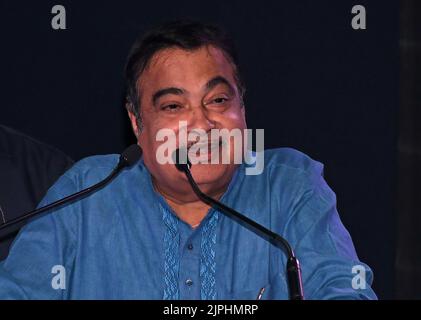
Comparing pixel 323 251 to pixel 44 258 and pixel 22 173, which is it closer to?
pixel 44 258

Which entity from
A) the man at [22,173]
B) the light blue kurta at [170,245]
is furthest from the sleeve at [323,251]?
the man at [22,173]

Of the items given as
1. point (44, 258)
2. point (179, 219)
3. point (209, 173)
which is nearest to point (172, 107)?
point (209, 173)

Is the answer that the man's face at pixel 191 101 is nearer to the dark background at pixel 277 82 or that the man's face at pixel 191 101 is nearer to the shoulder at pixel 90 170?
the shoulder at pixel 90 170

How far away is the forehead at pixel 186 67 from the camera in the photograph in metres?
2.21

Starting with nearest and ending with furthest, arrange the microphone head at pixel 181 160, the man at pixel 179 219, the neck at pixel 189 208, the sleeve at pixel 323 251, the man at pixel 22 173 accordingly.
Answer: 1. the sleeve at pixel 323 251
2. the microphone head at pixel 181 160
3. the man at pixel 179 219
4. the neck at pixel 189 208
5. the man at pixel 22 173

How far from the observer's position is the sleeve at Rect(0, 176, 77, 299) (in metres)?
2.10

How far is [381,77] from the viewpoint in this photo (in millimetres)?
2785

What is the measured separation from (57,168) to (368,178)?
3.17ft

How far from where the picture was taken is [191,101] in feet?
7.26

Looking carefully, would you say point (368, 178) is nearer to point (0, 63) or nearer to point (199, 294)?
point (199, 294)

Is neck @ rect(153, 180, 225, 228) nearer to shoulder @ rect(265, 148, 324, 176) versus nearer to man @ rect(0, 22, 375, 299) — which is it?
man @ rect(0, 22, 375, 299)

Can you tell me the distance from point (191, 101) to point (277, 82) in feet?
2.22

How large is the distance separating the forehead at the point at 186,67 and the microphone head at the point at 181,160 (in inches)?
6.5

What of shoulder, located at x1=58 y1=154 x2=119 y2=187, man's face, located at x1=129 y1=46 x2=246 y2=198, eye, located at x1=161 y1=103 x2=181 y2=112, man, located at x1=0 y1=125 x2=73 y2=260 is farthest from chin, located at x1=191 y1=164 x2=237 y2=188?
man, located at x1=0 y1=125 x2=73 y2=260
